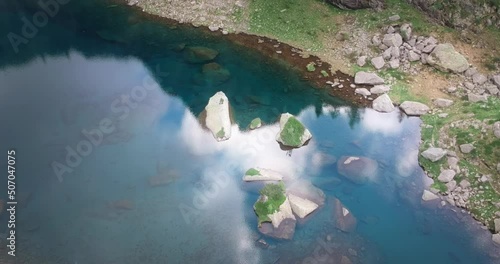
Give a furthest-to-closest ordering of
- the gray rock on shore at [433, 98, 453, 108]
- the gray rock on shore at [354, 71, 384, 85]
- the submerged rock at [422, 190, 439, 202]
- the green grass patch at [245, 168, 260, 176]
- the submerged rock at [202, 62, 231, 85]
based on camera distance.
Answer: the submerged rock at [202, 62, 231, 85] < the gray rock on shore at [354, 71, 384, 85] < the gray rock on shore at [433, 98, 453, 108] < the green grass patch at [245, 168, 260, 176] < the submerged rock at [422, 190, 439, 202]

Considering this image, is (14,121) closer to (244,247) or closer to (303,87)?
(244,247)

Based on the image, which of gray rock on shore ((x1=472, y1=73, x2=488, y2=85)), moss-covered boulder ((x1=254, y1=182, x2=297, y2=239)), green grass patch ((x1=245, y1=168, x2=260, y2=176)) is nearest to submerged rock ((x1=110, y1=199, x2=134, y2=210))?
green grass patch ((x1=245, y1=168, x2=260, y2=176))

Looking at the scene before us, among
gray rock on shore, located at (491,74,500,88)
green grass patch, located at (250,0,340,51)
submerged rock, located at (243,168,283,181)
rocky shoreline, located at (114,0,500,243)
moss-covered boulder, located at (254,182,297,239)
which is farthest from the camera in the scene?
green grass patch, located at (250,0,340,51)

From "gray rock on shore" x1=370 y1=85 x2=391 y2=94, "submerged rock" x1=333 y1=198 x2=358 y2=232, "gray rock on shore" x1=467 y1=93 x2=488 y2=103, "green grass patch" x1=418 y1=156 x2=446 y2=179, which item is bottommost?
"submerged rock" x1=333 y1=198 x2=358 y2=232

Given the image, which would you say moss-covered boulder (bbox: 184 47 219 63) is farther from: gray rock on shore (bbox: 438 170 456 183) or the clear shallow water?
gray rock on shore (bbox: 438 170 456 183)

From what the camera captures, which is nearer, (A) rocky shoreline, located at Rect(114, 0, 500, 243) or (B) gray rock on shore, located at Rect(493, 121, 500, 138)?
(B) gray rock on shore, located at Rect(493, 121, 500, 138)

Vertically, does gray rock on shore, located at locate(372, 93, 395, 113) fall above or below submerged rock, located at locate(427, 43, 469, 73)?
below

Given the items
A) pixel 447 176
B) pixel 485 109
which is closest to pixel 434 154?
pixel 447 176

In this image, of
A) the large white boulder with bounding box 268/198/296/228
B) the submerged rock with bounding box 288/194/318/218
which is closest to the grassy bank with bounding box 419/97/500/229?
the submerged rock with bounding box 288/194/318/218
